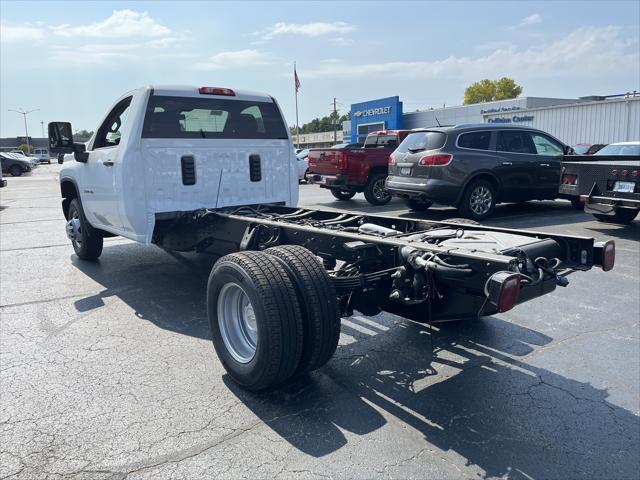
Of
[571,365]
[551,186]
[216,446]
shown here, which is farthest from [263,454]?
[551,186]

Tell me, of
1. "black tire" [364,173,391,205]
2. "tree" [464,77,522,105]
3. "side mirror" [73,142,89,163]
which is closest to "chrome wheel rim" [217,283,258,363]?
"side mirror" [73,142,89,163]

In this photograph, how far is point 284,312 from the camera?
3.15 meters

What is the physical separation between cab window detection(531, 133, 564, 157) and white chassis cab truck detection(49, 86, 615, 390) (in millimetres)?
7100

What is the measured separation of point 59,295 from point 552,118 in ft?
99.1

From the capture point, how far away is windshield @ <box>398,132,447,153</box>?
10.5 m

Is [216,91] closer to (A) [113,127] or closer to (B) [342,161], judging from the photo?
(A) [113,127]

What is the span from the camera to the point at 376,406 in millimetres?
3314

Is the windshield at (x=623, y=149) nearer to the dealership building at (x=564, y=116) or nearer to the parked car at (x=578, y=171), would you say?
the parked car at (x=578, y=171)

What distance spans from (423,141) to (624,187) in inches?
146

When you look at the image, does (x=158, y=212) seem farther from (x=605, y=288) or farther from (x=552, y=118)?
(x=552, y=118)

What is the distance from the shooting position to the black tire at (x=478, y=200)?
1057 cm

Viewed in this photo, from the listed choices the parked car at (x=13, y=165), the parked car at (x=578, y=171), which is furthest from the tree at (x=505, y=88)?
the parked car at (x=578, y=171)

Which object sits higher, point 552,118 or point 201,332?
point 552,118

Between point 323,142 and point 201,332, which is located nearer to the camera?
point 201,332
